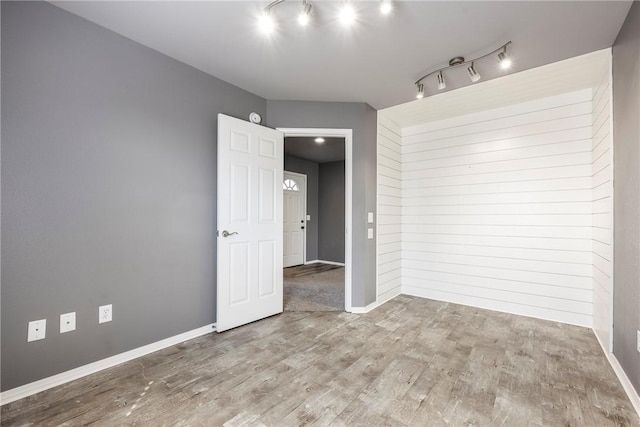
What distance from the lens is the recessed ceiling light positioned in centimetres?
184

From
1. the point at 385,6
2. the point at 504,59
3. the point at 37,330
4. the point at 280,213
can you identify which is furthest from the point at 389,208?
the point at 37,330

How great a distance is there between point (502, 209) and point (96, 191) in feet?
13.2

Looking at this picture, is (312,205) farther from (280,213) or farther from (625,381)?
(625,381)

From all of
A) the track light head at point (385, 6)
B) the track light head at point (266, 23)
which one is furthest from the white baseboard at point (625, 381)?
the track light head at point (266, 23)

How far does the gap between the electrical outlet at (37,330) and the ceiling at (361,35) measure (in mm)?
2071

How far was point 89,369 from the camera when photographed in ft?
6.69

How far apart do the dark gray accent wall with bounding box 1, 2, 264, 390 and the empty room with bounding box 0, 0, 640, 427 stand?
1 centimetres

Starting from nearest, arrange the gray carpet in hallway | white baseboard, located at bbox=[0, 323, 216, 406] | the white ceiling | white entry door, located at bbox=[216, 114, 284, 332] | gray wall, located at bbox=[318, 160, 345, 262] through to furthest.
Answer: white baseboard, located at bbox=[0, 323, 216, 406]
the white ceiling
white entry door, located at bbox=[216, 114, 284, 332]
the gray carpet in hallway
gray wall, located at bbox=[318, 160, 345, 262]

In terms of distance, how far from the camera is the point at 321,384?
1.93 metres

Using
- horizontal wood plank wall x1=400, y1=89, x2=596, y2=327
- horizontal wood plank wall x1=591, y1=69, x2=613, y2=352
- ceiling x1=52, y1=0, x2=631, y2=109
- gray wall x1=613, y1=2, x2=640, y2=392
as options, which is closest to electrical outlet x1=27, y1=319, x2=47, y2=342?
ceiling x1=52, y1=0, x2=631, y2=109

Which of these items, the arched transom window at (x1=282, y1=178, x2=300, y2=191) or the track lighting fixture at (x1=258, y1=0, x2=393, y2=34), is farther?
the arched transom window at (x1=282, y1=178, x2=300, y2=191)

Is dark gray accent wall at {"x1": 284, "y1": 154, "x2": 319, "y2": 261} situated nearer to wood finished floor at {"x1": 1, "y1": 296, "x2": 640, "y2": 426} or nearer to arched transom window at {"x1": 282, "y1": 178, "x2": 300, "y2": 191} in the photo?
arched transom window at {"x1": 282, "y1": 178, "x2": 300, "y2": 191}

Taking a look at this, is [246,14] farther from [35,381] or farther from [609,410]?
[609,410]

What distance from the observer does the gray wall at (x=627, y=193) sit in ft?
5.78
